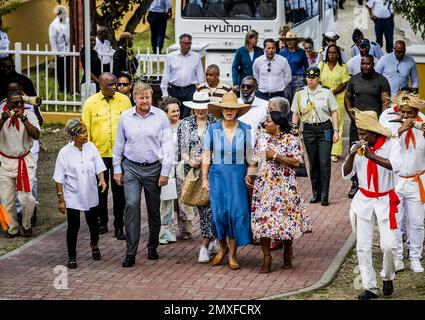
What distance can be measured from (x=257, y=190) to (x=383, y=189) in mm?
1621

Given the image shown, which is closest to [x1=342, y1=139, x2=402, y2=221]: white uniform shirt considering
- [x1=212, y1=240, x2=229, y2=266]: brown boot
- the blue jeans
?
[x1=212, y1=240, x2=229, y2=266]: brown boot

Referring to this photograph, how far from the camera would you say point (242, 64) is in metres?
19.5

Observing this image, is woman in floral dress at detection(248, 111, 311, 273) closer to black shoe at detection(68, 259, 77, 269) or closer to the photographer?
black shoe at detection(68, 259, 77, 269)

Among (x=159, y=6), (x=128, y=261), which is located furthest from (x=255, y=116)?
(x=159, y=6)

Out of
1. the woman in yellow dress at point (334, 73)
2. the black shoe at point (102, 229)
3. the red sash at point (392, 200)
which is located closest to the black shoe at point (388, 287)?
the red sash at point (392, 200)

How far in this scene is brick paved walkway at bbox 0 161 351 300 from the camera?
1127 centimetres

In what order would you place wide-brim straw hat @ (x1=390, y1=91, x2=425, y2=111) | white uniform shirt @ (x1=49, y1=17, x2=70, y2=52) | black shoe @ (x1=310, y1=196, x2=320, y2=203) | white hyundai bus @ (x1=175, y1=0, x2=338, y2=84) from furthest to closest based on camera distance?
white uniform shirt @ (x1=49, y1=17, x2=70, y2=52) → white hyundai bus @ (x1=175, y1=0, x2=338, y2=84) → black shoe @ (x1=310, y1=196, x2=320, y2=203) → wide-brim straw hat @ (x1=390, y1=91, x2=425, y2=111)

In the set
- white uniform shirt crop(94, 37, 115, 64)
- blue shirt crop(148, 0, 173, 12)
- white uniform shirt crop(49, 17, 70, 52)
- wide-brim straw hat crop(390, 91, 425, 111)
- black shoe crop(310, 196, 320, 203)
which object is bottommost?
black shoe crop(310, 196, 320, 203)

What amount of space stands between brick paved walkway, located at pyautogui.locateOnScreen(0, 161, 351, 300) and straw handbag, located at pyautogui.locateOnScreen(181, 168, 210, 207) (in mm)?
622

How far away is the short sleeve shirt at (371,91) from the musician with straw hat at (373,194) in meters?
4.79

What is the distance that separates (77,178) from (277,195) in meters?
2.13

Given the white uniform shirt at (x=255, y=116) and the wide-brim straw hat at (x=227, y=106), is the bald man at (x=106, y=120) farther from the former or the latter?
the wide-brim straw hat at (x=227, y=106)

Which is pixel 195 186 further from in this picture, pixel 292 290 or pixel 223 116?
pixel 292 290

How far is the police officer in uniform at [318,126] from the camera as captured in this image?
1550 cm
